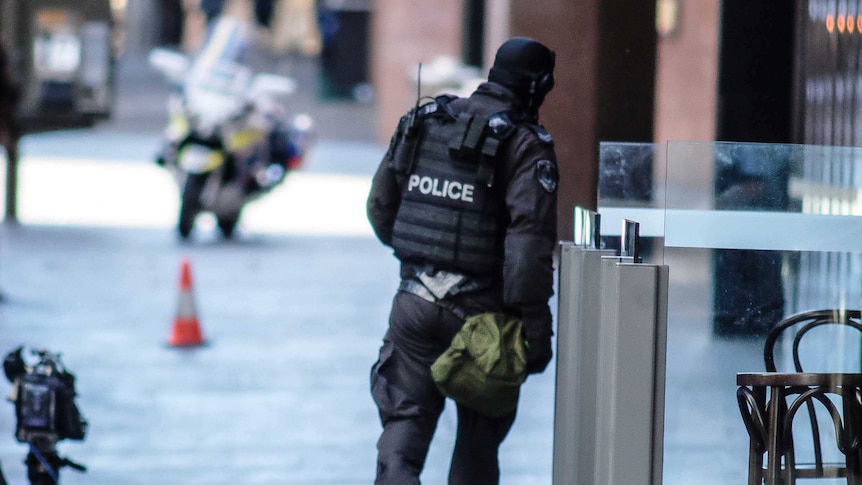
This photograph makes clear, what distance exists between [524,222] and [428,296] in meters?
0.43

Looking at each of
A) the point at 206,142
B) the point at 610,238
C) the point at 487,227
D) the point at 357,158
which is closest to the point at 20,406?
the point at 487,227

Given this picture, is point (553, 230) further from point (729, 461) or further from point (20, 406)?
point (20, 406)

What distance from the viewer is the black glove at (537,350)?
4359 millimetres

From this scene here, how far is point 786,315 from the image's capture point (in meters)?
4.12

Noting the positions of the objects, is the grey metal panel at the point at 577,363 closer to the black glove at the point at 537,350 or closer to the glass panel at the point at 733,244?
the black glove at the point at 537,350

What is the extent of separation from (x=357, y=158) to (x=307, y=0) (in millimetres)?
11109

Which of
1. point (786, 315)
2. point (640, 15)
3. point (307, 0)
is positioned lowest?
point (786, 315)

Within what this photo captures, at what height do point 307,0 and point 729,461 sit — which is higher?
point 307,0

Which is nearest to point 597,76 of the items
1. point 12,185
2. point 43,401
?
point 43,401

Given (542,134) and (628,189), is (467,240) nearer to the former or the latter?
(542,134)

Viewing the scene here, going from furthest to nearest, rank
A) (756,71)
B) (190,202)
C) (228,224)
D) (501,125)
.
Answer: (228,224), (190,202), (756,71), (501,125)

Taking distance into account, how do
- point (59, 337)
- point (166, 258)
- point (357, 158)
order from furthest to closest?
point (357, 158) → point (166, 258) → point (59, 337)

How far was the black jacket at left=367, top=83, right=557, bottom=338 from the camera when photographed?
4234mm

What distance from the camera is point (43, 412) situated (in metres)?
4.90
